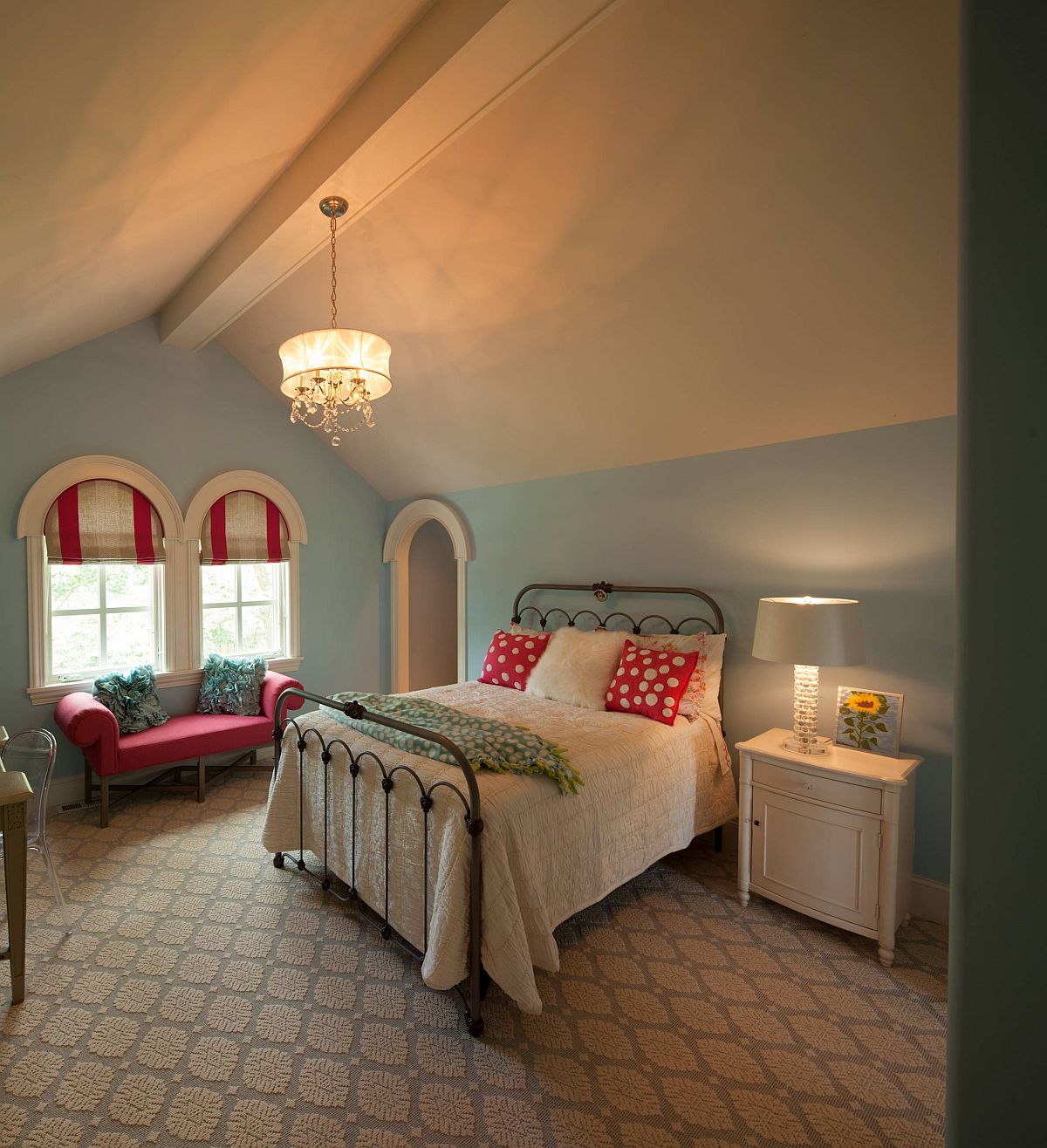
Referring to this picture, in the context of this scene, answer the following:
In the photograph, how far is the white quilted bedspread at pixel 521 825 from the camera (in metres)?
2.12

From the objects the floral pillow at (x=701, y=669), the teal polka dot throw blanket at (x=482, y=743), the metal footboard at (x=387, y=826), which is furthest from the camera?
the floral pillow at (x=701, y=669)

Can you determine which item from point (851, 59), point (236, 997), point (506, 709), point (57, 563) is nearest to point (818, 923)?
point (506, 709)

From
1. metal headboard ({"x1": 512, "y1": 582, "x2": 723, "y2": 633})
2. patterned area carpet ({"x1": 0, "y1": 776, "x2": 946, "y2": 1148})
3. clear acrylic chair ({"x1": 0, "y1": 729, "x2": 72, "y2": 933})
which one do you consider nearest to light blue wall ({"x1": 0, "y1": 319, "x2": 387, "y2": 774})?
clear acrylic chair ({"x1": 0, "y1": 729, "x2": 72, "y2": 933})

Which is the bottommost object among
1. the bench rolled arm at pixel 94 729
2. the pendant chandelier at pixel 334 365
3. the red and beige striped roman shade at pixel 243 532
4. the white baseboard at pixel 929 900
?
the white baseboard at pixel 929 900

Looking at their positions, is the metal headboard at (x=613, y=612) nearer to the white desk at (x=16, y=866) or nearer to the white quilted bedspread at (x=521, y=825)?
the white quilted bedspread at (x=521, y=825)

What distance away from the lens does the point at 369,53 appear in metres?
2.05

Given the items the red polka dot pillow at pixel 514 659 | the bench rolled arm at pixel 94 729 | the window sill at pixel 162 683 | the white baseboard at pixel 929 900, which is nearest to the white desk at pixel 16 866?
the bench rolled arm at pixel 94 729

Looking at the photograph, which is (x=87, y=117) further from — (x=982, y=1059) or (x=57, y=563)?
(x=57, y=563)

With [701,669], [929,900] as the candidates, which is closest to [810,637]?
[701,669]

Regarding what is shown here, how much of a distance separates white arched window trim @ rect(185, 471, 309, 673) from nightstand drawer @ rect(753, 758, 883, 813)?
389 centimetres

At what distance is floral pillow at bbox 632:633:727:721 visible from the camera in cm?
329

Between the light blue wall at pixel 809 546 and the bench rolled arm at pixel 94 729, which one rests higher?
the light blue wall at pixel 809 546

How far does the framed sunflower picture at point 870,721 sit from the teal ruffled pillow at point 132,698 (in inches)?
166

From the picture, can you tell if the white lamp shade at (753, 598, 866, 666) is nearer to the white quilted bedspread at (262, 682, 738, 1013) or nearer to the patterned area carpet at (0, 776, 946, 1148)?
the white quilted bedspread at (262, 682, 738, 1013)
